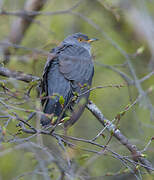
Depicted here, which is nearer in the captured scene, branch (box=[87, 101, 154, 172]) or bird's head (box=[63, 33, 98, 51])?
branch (box=[87, 101, 154, 172])

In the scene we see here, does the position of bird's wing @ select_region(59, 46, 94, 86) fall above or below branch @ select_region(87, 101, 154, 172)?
above

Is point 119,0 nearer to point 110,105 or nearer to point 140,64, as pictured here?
point 140,64

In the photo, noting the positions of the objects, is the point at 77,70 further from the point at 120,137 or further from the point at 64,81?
the point at 120,137

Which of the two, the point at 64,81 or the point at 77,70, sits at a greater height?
the point at 77,70

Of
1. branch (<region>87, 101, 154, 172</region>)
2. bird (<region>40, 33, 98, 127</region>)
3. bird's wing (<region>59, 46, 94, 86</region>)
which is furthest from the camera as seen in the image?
bird's wing (<region>59, 46, 94, 86</region>)

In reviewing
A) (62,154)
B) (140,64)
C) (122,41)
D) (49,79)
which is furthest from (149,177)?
(122,41)

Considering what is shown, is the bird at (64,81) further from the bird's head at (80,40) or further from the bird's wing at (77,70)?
the bird's head at (80,40)

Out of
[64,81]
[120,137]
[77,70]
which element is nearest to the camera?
[120,137]

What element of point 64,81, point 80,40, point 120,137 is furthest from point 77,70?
point 80,40

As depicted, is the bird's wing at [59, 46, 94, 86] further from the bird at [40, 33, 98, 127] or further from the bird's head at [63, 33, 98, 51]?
the bird's head at [63, 33, 98, 51]

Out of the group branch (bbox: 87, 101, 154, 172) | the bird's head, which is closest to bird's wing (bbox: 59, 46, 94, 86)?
branch (bbox: 87, 101, 154, 172)

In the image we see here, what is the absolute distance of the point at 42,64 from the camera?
483cm

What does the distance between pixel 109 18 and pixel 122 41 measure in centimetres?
86

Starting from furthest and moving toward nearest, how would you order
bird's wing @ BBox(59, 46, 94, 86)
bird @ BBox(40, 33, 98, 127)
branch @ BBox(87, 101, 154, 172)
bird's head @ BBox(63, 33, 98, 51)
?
1. bird's head @ BBox(63, 33, 98, 51)
2. bird's wing @ BBox(59, 46, 94, 86)
3. bird @ BBox(40, 33, 98, 127)
4. branch @ BBox(87, 101, 154, 172)
